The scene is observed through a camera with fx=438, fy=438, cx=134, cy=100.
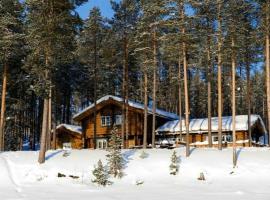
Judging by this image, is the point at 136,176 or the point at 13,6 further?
the point at 13,6

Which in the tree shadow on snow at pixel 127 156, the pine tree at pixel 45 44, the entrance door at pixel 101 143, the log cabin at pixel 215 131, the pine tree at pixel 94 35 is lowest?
the tree shadow on snow at pixel 127 156

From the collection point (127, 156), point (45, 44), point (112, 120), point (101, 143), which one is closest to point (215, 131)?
point (112, 120)

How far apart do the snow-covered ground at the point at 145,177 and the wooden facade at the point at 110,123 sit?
56.4ft

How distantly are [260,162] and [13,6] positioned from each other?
22.8m

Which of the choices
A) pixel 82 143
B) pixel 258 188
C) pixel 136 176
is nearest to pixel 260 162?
pixel 258 188

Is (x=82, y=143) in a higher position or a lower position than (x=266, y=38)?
lower

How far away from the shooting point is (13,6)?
35781 mm

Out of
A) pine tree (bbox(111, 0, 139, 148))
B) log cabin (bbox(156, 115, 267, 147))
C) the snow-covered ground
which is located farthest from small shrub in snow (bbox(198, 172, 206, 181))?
log cabin (bbox(156, 115, 267, 147))

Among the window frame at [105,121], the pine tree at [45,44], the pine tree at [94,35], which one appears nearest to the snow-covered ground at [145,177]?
the pine tree at [45,44]

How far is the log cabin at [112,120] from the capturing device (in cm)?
4975

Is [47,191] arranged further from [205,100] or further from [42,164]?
[205,100]

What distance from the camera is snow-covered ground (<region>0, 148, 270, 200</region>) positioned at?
19938 millimetres

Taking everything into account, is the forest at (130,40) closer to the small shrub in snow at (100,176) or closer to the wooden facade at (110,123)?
the wooden facade at (110,123)

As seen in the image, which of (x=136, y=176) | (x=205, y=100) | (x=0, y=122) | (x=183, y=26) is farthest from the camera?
(x=205, y=100)
